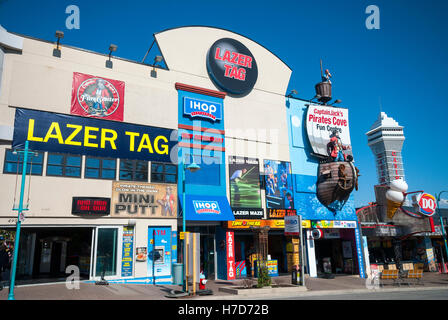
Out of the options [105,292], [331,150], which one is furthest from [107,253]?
[331,150]

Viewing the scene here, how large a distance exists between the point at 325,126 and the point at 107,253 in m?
21.8

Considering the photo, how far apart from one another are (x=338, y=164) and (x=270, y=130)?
6847 mm

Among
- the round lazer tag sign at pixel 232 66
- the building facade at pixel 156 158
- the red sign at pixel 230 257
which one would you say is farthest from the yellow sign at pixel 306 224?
the round lazer tag sign at pixel 232 66

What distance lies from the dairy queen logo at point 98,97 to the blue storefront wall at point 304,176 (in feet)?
50.7

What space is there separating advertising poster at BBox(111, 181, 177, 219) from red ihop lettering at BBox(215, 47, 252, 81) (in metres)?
10.8

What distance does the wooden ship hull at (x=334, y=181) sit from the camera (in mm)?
30203

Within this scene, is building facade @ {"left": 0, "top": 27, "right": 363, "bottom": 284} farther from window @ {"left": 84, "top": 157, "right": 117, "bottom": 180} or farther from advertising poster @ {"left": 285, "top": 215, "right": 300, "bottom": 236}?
advertising poster @ {"left": 285, "top": 215, "right": 300, "bottom": 236}

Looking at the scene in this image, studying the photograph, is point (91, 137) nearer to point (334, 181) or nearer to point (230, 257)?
point (230, 257)

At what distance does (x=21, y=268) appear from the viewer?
21.4 meters

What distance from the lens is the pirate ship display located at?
99.6 feet

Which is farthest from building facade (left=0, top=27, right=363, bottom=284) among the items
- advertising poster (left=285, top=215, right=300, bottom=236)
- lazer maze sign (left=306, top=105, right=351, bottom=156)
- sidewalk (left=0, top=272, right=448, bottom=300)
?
advertising poster (left=285, top=215, right=300, bottom=236)

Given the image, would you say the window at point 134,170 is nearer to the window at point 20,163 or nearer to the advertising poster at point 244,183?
the window at point 20,163

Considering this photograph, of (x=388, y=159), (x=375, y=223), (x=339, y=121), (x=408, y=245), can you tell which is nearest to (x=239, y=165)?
(x=339, y=121)

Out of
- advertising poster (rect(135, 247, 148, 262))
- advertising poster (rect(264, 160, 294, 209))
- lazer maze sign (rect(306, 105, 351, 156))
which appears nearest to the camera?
advertising poster (rect(135, 247, 148, 262))
